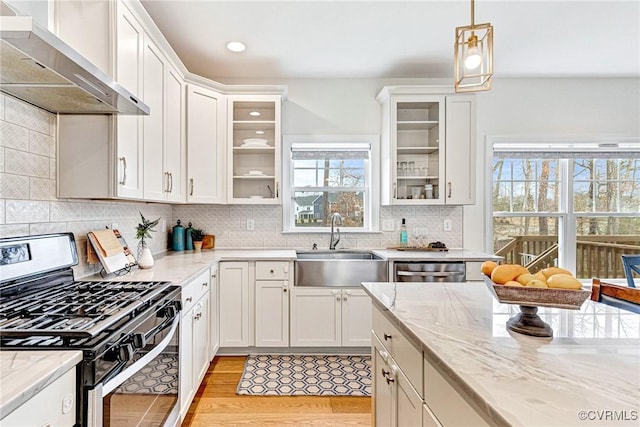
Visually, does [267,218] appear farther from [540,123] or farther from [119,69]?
[540,123]

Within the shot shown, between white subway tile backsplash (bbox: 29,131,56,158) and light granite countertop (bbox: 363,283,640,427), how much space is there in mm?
1805

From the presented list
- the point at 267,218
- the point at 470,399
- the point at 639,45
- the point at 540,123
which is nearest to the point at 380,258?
the point at 267,218

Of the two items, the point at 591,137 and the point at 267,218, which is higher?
the point at 591,137

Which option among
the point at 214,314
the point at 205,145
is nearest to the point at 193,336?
the point at 214,314

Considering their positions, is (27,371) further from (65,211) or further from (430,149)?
(430,149)

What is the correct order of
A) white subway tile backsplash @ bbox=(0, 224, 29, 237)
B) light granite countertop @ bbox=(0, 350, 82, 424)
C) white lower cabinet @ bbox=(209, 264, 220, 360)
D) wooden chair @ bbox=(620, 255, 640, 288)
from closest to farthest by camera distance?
light granite countertop @ bbox=(0, 350, 82, 424)
white subway tile backsplash @ bbox=(0, 224, 29, 237)
wooden chair @ bbox=(620, 255, 640, 288)
white lower cabinet @ bbox=(209, 264, 220, 360)

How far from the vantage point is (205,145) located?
3219 mm

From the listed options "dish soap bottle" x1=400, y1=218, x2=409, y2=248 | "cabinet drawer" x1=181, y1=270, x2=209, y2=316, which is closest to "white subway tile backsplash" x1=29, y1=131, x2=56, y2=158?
"cabinet drawer" x1=181, y1=270, x2=209, y2=316

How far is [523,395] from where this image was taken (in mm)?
688

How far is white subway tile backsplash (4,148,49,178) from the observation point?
1560 mm

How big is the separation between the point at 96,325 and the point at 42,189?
1.00 meters

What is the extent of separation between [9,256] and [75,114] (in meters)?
0.79

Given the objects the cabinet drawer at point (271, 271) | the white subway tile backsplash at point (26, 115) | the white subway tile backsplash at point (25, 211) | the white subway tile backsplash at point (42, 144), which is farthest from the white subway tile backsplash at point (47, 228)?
the cabinet drawer at point (271, 271)

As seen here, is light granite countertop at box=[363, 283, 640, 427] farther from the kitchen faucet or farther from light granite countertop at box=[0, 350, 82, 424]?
the kitchen faucet
